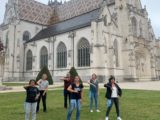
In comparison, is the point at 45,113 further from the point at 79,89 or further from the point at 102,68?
the point at 102,68

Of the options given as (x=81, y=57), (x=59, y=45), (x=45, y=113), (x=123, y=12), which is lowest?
(x=45, y=113)

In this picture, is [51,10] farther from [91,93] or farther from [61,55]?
[91,93]

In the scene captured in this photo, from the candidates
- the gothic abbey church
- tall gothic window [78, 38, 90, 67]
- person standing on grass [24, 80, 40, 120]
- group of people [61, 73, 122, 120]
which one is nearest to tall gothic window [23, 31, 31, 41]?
the gothic abbey church

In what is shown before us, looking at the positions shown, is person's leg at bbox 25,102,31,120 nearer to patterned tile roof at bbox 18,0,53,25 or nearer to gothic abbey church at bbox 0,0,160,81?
gothic abbey church at bbox 0,0,160,81

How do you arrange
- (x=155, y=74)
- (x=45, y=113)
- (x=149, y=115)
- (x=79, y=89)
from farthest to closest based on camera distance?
(x=155, y=74)
(x=45, y=113)
(x=149, y=115)
(x=79, y=89)

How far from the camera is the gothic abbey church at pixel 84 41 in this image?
36.6m

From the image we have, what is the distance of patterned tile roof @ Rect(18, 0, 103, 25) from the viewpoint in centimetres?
4969

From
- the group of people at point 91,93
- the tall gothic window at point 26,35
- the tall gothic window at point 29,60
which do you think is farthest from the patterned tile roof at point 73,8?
the group of people at point 91,93

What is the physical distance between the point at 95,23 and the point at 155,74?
20.3 m

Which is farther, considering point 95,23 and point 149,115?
point 95,23

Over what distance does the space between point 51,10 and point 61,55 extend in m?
23.3

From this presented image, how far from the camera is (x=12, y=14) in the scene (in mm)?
52781

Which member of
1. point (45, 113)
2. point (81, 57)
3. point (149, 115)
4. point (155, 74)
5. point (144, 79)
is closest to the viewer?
point (149, 115)

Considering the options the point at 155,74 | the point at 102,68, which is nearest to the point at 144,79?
the point at 155,74
